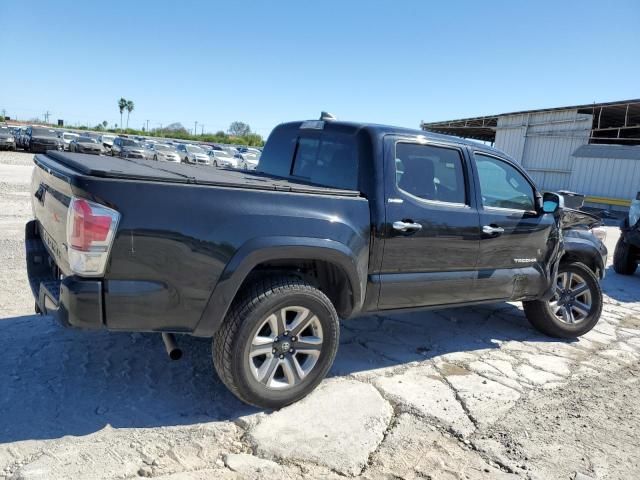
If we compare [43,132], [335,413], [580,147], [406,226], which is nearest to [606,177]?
[580,147]

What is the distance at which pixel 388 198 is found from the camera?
12.1 ft

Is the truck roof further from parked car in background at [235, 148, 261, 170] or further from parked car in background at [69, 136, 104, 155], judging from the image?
parked car in background at [69, 136, 104, 155]

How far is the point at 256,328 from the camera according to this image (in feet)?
10.3

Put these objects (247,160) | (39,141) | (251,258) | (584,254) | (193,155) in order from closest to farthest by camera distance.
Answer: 1. (251,258)
2. (584,254)
3. (39,141)
4. (193,155)
5. (247,160)

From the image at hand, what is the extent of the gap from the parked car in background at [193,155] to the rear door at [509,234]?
92.1ft

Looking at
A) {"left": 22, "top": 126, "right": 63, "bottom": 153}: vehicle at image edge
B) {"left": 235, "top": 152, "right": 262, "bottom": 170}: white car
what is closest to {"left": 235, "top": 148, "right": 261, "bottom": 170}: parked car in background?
{"left": 235, "top": 152, "right": 262, "bottom": 170}: white car

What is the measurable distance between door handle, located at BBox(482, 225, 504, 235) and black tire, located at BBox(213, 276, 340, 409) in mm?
1629

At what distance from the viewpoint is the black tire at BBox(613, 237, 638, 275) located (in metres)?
9.04

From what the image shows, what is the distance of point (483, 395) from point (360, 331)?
1456mm

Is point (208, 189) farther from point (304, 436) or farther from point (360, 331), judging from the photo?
point (360, 331)

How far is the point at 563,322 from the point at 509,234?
149 cm

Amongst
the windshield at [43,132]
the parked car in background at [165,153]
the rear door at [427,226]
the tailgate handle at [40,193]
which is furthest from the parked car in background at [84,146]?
the rear door at [427,226]

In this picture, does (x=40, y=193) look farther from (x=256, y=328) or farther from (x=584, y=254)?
(x=584, y=254)

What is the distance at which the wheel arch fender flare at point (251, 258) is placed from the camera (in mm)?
2998
